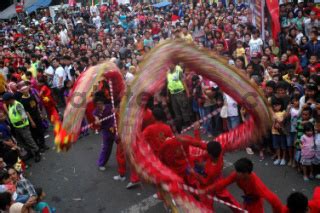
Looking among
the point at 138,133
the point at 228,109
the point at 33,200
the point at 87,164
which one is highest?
the point at 138,133

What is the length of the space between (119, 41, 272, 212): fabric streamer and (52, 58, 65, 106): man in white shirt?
727cm

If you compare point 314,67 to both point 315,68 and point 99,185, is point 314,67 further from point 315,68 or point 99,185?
point 99,185

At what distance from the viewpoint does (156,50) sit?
176 inches

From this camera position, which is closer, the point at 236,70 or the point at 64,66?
the point at 236,70

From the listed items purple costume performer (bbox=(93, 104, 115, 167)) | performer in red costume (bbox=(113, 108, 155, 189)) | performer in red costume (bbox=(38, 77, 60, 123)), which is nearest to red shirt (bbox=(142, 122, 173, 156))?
performer in red costume (bbox=(113, 108, 155, 189))

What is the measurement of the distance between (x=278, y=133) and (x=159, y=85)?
311 cm

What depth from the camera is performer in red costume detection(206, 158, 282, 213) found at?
14.0ft

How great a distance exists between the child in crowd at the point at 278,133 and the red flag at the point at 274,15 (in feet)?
16.5

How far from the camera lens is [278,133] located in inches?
265

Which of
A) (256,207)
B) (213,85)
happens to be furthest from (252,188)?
(213,85)

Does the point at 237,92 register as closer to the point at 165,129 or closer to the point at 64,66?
the point at 165,129

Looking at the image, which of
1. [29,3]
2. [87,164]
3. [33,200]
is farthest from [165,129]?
[29,3]

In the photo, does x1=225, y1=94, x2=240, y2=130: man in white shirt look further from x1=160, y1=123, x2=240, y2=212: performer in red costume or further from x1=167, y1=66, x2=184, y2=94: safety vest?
x1=160, y1=123, x2=240, y2=212: performer in red costume

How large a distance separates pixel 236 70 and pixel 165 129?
1556 mm
